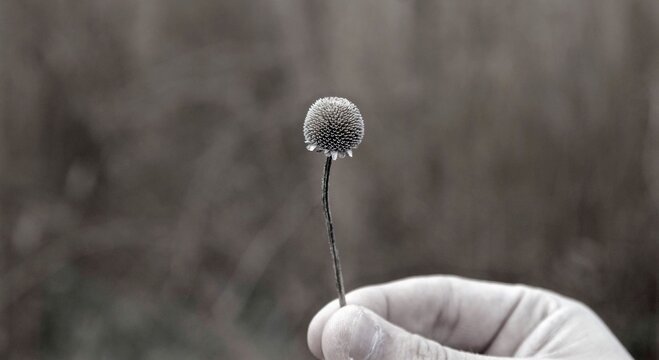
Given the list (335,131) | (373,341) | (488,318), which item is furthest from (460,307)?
(335,131)

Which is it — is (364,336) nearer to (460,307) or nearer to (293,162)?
(460,307)

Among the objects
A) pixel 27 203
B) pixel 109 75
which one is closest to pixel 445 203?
pixel 109 75

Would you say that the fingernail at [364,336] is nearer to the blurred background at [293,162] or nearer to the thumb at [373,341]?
the thumb at [373,341]

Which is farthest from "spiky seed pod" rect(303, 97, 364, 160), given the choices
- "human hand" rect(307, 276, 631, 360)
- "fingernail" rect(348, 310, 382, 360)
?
"human hand" rect(307, 276, 631, 360)

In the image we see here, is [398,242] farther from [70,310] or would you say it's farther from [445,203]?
[70,310]

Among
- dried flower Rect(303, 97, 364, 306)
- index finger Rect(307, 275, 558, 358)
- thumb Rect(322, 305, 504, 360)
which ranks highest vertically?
dried flower Rect(303, 97, 364, 306)

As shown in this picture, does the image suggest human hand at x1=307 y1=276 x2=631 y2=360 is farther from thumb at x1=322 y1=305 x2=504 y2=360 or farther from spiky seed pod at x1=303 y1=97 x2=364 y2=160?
spiky seed pod at x1=303 y1=97 x2=364 y2=160
